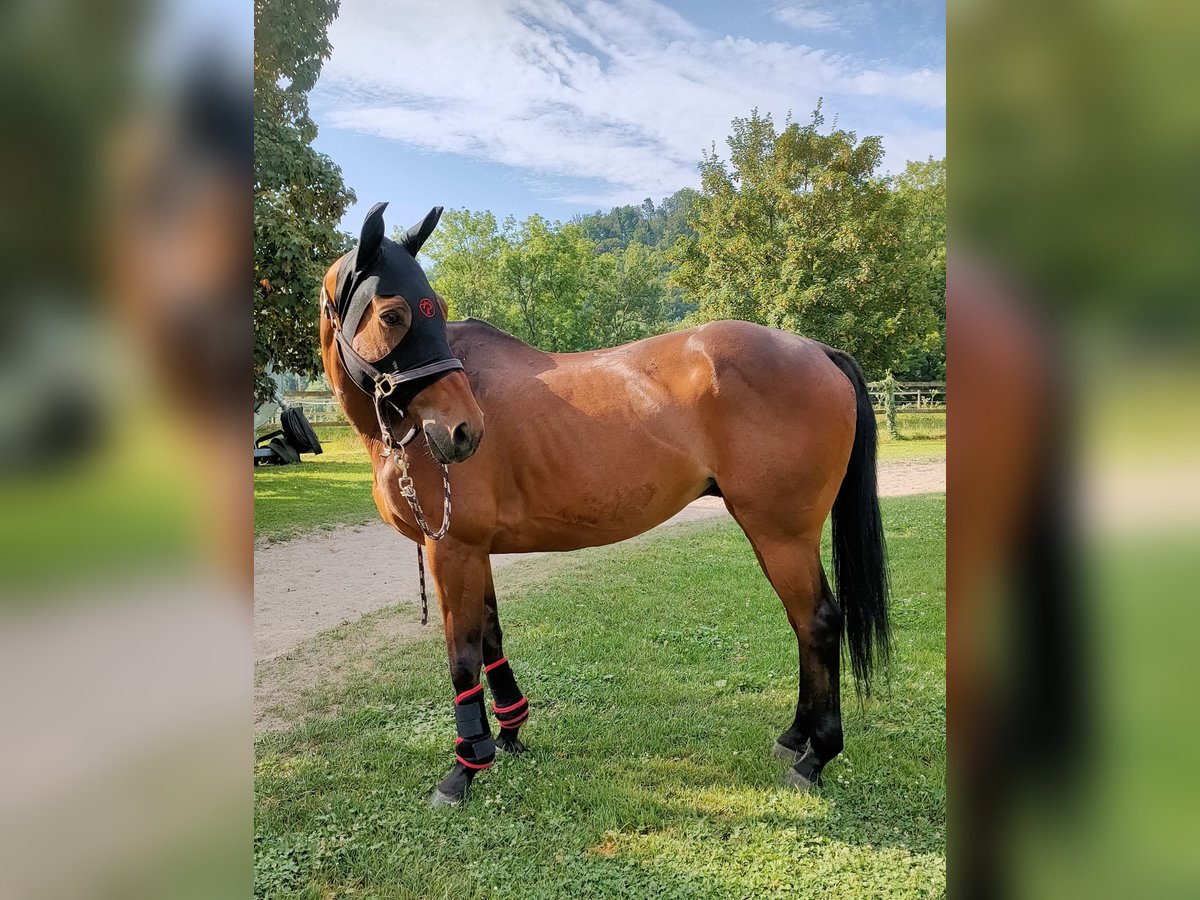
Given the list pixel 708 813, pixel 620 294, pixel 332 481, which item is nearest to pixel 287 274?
pixel 332 481

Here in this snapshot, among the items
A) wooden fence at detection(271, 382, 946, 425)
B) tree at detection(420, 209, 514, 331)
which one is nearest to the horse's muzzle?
tree at detection(420, 209, 514, 331)

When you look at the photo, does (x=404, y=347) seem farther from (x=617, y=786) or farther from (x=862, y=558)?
(x=862, y=558)

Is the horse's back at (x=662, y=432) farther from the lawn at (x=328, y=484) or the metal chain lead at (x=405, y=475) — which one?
the lawn at (x=328, y=484)

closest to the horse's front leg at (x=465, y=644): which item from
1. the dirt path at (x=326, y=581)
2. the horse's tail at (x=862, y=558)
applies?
the horse's tail at (x=862, y=558)

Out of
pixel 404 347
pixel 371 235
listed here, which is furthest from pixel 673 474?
pixel 371 235

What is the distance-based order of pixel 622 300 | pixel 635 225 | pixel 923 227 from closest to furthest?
pixel 923 227 → pixel 622 300 → pixel 635 225

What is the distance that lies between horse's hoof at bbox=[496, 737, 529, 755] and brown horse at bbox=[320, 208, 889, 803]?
1.28 feet

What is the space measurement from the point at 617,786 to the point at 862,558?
1.64 meters

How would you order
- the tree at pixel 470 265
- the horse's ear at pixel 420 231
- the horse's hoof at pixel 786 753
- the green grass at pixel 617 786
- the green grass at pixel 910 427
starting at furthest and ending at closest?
the green grass at pixel 910 427, the tree at pixel 470 265, the horse's hoof at pixel 786 753, the horse's ear at pixel 420 231, the green grass at pixel 617 786

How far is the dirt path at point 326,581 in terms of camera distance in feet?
19.6

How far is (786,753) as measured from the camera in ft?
10.5

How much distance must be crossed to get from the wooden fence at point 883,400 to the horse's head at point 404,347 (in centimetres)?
1190

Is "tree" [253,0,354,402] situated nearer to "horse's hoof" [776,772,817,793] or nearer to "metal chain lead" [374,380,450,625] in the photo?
"metal chain lead" [374,380,450,625]
